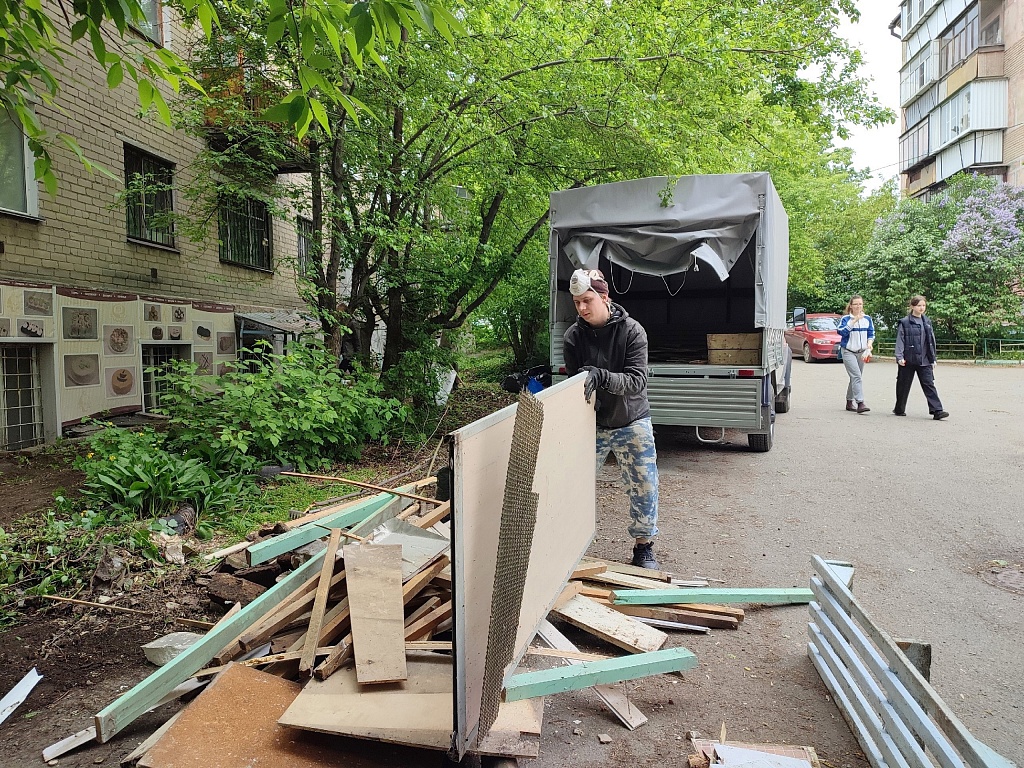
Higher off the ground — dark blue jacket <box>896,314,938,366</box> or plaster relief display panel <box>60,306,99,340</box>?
plaster relief display panel <box>60,306,99,340</box>

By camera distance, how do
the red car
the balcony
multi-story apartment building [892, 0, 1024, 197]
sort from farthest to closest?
multi-story apartment building [892, 0, 1024, 197] < the red car < the balcony

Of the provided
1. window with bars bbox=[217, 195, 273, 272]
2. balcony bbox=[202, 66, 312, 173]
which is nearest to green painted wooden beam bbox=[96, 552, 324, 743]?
balcony bbox=[202, 66, 312, 173]

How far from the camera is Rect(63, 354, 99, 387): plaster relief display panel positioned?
952 cm

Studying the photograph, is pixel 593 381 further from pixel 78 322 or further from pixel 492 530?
pixel 78 322

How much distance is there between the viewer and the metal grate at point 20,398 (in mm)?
8734

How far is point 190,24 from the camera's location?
697 cm

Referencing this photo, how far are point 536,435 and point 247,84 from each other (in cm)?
807

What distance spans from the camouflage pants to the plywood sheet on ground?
105 inches

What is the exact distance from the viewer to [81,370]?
A: 32.0 ft

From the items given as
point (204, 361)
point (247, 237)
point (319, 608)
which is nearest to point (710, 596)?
point (319, 608)

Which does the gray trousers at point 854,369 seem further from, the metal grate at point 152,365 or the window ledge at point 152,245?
the window ledge at point 152,245

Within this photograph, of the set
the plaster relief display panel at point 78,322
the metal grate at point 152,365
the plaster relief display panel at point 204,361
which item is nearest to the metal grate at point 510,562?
the plaster relief display panel at point 78,322

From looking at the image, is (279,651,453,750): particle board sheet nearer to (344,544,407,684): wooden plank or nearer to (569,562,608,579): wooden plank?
(344,544,407,684): wooden plank

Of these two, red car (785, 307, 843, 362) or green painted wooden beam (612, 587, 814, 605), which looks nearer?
green painted wooden beam (612, 587, 814, 605)
